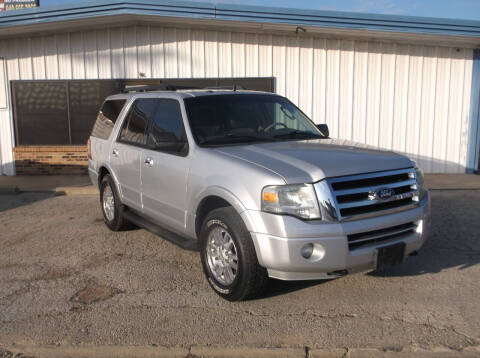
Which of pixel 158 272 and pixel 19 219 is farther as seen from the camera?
pixel 19 219

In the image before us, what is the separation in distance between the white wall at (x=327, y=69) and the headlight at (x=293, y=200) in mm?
7443

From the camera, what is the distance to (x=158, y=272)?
4965 mm

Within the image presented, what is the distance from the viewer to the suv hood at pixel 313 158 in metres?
3.71

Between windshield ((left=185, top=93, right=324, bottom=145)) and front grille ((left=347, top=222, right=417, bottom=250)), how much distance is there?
1496mm

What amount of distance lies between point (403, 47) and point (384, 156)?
738 cm

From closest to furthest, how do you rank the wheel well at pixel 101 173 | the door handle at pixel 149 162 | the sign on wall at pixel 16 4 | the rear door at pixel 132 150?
the door handle at pixel 149 162 → the rear door at pixel 132 150 → the wheel well at pixel 101 173 → the sign on wall at pixel 16 4

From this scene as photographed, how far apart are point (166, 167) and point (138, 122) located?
1175 mm

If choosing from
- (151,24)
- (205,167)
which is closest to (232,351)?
(205,167)

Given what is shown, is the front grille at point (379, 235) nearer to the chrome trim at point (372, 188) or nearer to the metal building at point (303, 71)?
the chrome trim at point (372, 188)

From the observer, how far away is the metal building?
10633 millimetres

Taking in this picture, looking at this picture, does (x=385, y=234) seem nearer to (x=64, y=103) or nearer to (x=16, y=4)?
(x=64, y=103)

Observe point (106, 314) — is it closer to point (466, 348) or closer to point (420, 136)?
Result: point (466, 348)

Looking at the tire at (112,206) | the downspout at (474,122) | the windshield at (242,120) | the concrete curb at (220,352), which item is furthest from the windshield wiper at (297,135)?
the downspout at (474,122)

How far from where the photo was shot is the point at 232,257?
400 cm
